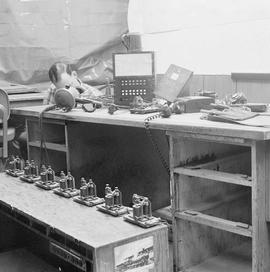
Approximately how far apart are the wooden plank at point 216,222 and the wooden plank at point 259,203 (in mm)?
42

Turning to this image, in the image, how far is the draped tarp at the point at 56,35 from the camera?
12.6ft

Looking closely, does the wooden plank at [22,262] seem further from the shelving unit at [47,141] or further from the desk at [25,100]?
the desk at [25,100]

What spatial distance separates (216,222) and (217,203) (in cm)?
30

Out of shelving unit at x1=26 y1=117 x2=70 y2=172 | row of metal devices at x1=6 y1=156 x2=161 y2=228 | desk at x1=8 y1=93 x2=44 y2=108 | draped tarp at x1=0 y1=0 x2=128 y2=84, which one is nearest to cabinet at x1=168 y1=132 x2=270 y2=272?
row of metal devices at x1=6 y1=156 x2=161 y2=228

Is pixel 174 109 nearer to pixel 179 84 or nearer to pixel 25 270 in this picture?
pixel 179 84

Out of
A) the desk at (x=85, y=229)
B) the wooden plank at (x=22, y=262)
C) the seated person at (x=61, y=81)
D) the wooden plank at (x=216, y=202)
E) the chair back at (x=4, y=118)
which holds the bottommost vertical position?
the wooden plank at (x=22, y=262)

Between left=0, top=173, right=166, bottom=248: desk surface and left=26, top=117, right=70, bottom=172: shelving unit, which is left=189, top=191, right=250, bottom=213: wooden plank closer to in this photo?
left=0, top=173, right=166, bottom=248: desk surface

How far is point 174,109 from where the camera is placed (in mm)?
2451

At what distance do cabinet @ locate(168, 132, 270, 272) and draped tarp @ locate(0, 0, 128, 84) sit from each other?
2071 millimetres

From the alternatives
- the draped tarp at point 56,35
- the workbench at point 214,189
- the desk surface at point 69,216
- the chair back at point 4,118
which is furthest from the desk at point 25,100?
the desk surface at point 69,216

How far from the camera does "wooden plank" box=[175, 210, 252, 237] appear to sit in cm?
194

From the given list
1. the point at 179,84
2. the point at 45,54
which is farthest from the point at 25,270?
the point at 45,54

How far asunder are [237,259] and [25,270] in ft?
3.16

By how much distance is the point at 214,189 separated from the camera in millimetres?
2350
